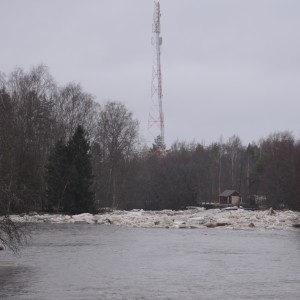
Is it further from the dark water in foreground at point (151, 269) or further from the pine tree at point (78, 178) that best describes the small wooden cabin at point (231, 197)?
the dark water in foreground at point (151, 269)

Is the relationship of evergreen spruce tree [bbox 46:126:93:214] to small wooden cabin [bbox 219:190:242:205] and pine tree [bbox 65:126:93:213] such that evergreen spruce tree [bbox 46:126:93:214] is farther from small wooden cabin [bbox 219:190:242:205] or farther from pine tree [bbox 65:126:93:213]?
small wooden cabin [bbox 219:190:242:205]

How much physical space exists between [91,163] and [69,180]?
477 inches

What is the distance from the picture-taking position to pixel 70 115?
238 ft

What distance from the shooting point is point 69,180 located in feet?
203

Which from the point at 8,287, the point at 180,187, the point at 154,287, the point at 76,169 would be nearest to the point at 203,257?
the point at 154,287

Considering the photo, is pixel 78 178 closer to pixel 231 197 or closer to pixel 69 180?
pixel 69 180

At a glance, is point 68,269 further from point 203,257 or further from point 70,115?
point 70,115

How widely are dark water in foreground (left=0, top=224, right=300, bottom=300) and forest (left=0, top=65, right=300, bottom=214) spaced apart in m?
6.92

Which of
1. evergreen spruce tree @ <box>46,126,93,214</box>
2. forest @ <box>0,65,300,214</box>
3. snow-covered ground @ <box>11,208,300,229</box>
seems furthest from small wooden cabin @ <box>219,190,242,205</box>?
snow-covered ground @ <box>11,208,300,229</box>

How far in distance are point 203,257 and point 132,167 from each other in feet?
195

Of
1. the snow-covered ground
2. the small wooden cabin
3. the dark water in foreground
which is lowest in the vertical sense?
the dark water in foreground

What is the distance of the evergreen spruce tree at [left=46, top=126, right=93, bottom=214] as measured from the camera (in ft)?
202

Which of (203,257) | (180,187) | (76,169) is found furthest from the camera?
(180,187)

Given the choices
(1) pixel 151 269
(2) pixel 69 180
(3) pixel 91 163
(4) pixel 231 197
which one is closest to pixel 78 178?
(2) pixel 69 180
